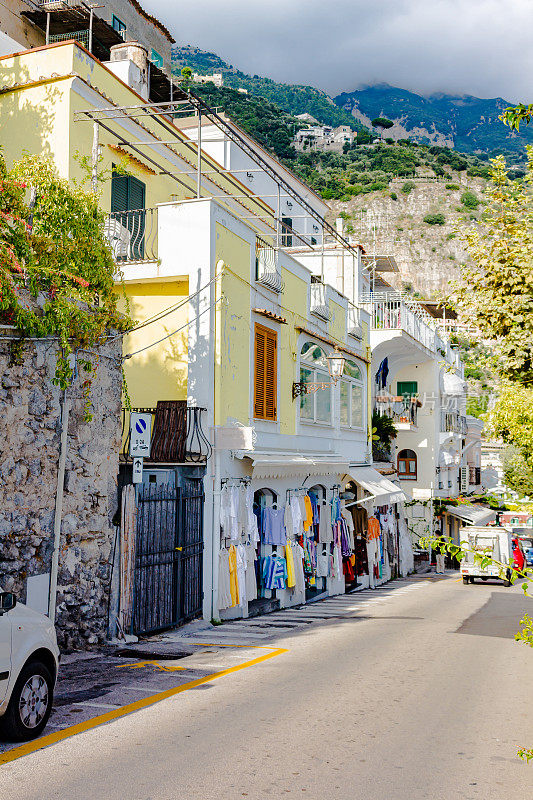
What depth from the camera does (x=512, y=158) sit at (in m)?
192

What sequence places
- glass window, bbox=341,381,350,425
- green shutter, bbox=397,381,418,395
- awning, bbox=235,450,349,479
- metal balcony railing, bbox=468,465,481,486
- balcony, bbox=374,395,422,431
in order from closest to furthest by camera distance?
awning, bbox=235,450,349,479
glass window, bbox=341,381,350,425
balcony, bbox=374,395,422,431
green shutter, bbox=397,381,418,395
metal balcony railing, bbox=468,465,481,486

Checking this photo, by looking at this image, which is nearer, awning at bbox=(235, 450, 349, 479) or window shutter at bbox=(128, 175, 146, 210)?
awning at bbox=(235, 450, 349, 479)

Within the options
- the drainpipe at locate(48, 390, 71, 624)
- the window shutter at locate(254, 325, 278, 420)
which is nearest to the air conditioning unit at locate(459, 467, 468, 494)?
the window shutter at locate(254, 325, 278, 420)

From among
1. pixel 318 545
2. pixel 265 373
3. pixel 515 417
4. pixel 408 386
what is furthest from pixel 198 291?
pixel 408 386

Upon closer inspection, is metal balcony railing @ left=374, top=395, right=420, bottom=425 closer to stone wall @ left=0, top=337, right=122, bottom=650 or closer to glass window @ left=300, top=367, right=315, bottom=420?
glass window @ left=300, top=367, right=315, bottom=420

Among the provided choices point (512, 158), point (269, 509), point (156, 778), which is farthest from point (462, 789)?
point (512, 158)

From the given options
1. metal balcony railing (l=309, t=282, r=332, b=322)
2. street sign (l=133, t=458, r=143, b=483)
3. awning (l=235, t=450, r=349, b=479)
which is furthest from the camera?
metal balcony railing (l=309, t=282, r=332, b=322)

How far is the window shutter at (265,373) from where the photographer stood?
57.5ft

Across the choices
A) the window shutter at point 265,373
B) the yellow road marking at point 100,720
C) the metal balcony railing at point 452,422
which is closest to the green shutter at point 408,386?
the metal balcony railing at point 452,422

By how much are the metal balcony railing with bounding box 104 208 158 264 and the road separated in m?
9.13

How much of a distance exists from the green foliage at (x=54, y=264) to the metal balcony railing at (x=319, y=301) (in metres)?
10.2

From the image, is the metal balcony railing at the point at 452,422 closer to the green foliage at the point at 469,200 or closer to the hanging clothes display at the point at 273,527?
the hanging clothes display at the point at 273,527

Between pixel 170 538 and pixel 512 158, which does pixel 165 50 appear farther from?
pixel 512 158

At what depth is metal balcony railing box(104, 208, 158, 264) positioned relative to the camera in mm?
16359
